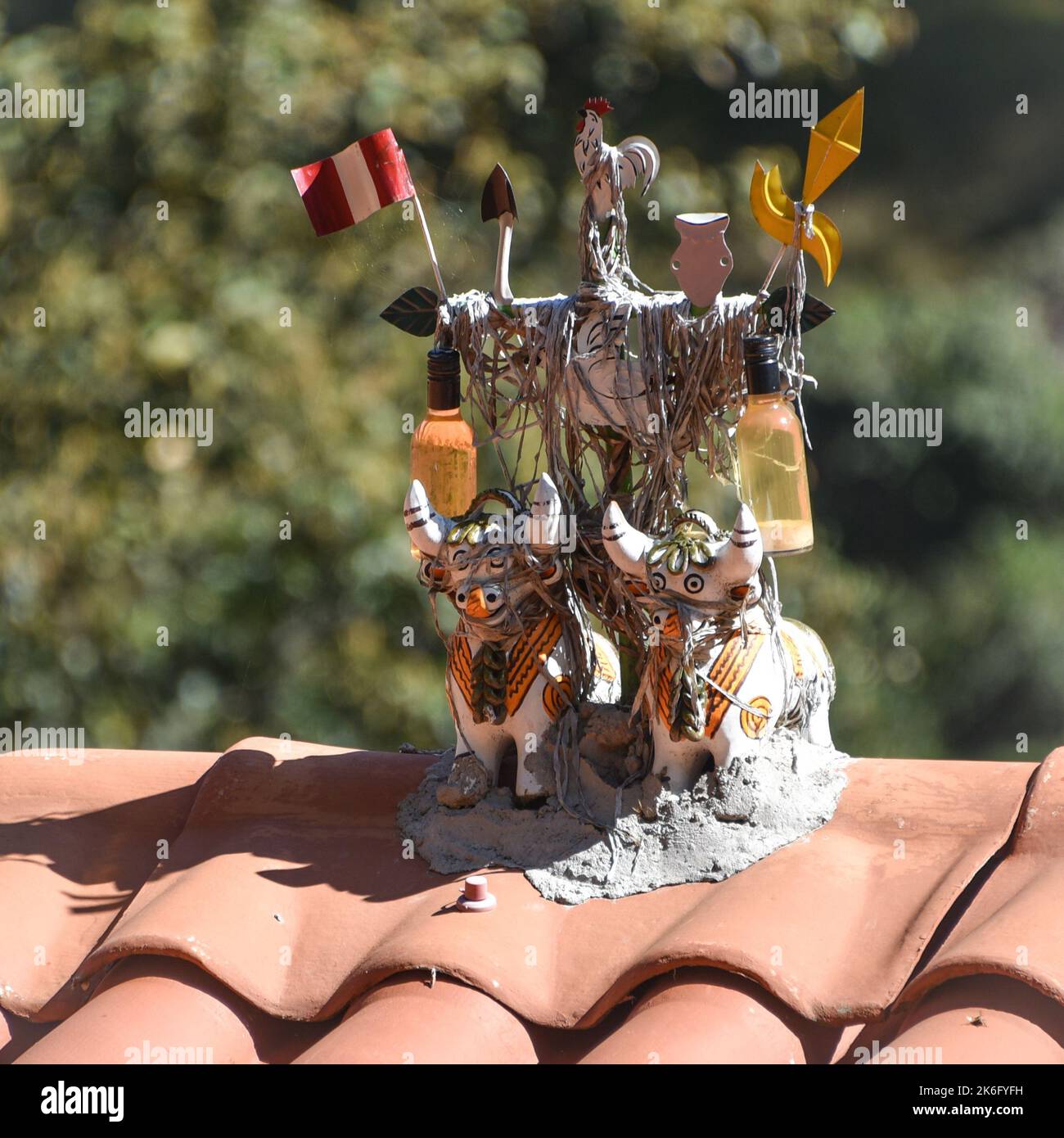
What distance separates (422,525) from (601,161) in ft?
2.80

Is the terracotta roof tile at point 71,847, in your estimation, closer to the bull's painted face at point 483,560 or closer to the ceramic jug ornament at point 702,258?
the bull's painted face at point 483,560

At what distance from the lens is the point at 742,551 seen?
339 centimetres

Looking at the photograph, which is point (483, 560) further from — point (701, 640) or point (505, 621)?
point (701, 640)

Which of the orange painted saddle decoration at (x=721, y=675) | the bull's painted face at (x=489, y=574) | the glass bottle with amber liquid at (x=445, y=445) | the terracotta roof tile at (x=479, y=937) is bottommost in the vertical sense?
the terracotta roof tile at (x=479, y=937)

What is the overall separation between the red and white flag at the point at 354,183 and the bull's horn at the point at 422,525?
0.68 meters

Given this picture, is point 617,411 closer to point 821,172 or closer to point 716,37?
point 821,172

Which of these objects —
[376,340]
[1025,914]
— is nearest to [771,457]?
[1025,914]

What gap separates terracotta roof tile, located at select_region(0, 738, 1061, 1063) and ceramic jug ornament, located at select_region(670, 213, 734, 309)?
107 cm

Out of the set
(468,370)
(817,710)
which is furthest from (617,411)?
(817,710)

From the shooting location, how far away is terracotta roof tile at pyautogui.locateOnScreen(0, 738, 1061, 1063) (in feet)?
9.66

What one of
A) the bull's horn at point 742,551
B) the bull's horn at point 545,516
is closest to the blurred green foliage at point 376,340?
the bull's horn at point 545,516

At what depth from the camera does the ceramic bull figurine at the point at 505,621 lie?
3.62 metres

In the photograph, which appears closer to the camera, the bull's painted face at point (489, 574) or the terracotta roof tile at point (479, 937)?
the terracotta roof tile at point (479, 937)

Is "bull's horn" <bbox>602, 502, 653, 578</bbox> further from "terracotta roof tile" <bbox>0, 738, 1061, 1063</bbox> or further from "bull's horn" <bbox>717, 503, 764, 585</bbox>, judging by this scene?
"terracotta roof tile" <bbox>0, 738, 1061, 1063</bbox>
